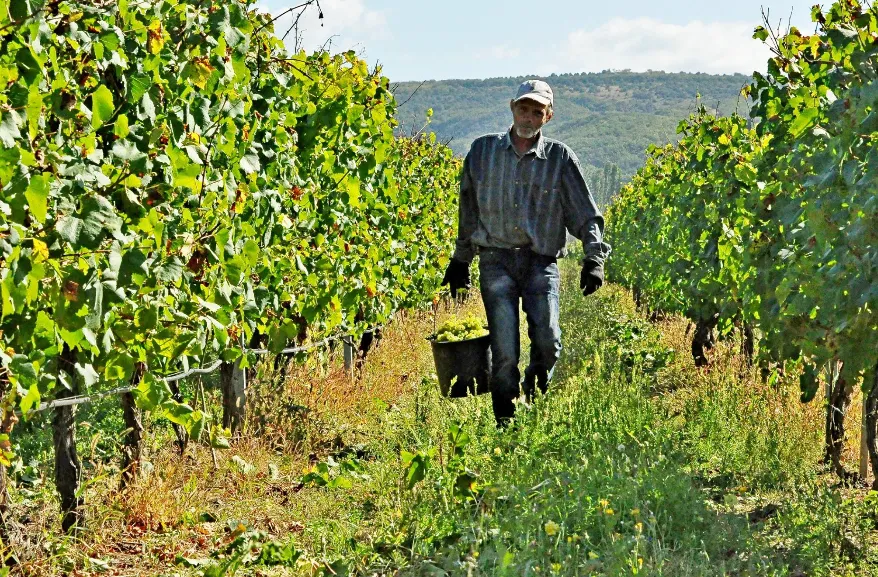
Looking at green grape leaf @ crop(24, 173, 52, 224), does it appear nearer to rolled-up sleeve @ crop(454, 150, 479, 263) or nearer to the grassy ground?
the grassy ground

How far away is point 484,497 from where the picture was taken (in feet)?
13.4

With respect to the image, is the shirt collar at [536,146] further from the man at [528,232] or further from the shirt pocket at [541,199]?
the shirt pocket at [541,199]

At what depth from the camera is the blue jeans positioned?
18.6ft

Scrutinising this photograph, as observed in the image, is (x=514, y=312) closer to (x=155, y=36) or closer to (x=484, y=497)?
(x=484, y=497)

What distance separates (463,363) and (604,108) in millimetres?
180844

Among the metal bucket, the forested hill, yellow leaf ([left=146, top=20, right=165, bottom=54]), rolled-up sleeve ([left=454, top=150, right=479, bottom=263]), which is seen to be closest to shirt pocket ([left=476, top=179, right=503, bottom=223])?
rolled-up sleeve ([left=454, top=150, right=479, bottom=263])

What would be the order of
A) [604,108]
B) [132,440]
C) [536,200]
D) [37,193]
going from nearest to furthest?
1. [37,193]
2. [132,440]
3. [536,200]
4. [604,108]

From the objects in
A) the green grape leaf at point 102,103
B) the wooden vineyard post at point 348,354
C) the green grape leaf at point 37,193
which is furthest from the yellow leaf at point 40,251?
the wooden vineyard post at point 348,354

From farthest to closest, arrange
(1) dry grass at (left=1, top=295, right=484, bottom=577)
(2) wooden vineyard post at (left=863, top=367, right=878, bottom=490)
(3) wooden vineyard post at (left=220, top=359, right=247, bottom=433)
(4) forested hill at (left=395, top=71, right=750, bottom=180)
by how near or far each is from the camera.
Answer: (4) forested hill at (left=395, top=71, right=750, bottom=180), (3) wooden vineyard post at (left=220, top=359, right=247, bottom=433), (2) wooden vineyard post at (left=863, top=367, right=878, bottom=490), (1) dry grass at (left=1, top=295, right=484, bottom=577)

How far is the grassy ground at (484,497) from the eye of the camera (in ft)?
12.3

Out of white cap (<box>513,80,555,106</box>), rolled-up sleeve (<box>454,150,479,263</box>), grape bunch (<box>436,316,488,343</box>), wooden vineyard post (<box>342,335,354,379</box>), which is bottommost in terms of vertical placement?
wooden vineyard post (<box>342,335,354,379</box>)

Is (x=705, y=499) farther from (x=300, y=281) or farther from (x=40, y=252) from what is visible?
(x=40, y=252)

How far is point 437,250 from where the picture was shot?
41.8 ft

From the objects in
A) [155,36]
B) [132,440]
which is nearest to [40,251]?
[155,36]
